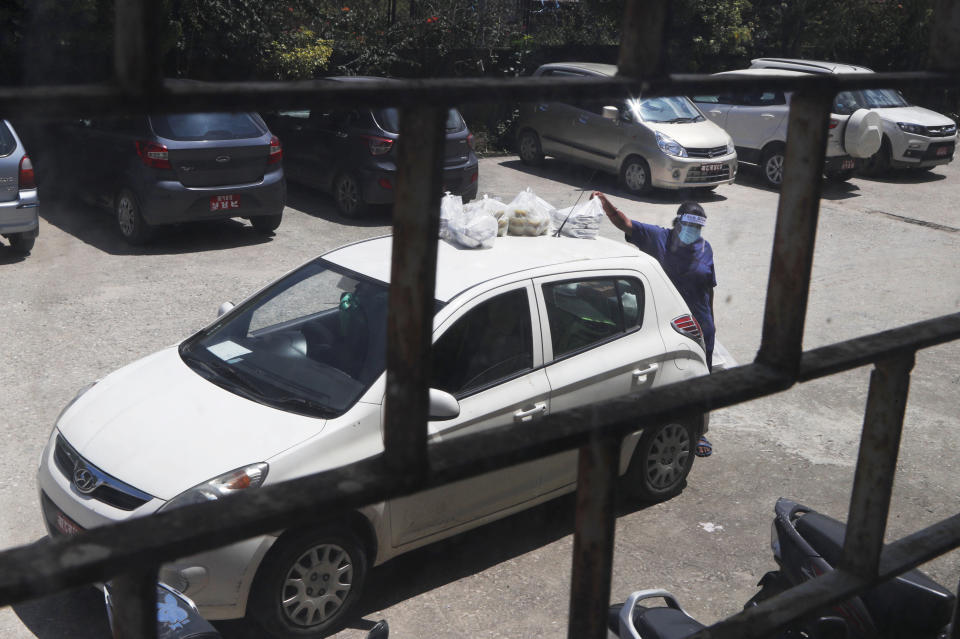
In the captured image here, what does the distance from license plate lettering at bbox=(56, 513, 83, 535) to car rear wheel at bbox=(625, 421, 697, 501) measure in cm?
288

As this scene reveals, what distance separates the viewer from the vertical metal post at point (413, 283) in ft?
3.53

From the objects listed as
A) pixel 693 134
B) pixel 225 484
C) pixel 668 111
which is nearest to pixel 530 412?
pixel 225 484

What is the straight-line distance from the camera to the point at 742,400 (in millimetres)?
1448

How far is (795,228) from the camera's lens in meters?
1.47

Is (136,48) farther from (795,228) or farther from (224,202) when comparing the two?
(224,202)

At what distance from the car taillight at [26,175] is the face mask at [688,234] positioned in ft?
20.1

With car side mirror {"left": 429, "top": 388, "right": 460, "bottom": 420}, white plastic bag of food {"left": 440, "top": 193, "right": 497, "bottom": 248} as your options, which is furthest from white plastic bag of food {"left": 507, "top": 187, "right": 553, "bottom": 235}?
car side mirror {"left": 429, "top": 388, "right": 460, "bottom": 420}

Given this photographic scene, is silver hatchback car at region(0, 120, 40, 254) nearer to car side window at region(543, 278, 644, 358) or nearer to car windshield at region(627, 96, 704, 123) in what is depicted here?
car side window at region(543, 278, 644, 358)

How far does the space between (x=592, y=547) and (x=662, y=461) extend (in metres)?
4.37

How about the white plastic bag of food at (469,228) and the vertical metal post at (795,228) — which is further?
the white plastic bag of food at (469,228)

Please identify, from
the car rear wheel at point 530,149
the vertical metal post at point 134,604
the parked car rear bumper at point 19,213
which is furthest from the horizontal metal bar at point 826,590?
the car rear wheel at point 530,149

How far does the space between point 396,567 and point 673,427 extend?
1.79 metres

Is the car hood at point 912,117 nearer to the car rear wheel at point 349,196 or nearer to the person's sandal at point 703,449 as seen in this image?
the car rear wheel at point 349,196

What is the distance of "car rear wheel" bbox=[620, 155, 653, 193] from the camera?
13.8m
